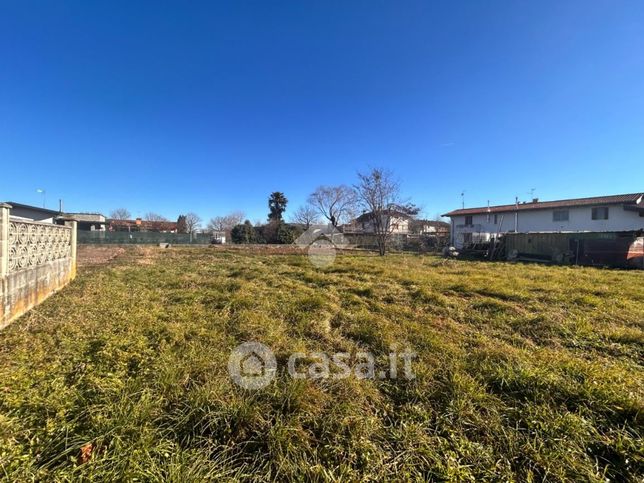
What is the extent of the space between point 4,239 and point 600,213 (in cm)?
3042

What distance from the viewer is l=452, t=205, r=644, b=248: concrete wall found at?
19.8m

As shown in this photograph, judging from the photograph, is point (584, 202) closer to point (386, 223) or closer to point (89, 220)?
point (386, 223)

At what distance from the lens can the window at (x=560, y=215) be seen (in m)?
23.0

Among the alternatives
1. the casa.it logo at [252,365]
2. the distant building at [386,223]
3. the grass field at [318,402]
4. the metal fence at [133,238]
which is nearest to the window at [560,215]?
the distant building at [386,223]

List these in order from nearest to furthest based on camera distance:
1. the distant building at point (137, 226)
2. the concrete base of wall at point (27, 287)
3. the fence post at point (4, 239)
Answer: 1. the fence post at point (4, 239)
2. the concrete base of wall at point (27, 287)
3. the distant building at point (137, 226)

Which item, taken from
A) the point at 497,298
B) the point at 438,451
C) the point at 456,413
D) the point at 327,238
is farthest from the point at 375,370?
the point at 327,238

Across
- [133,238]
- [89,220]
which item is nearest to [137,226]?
[89,220]

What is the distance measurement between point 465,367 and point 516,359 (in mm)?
598

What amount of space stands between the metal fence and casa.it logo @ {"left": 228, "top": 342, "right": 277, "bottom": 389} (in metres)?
33.0

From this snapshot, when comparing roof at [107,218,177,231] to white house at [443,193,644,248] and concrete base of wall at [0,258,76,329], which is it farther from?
concrete base of wall at [0,258,76,329]

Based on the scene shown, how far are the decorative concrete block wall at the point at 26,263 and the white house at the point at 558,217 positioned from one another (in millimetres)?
24393

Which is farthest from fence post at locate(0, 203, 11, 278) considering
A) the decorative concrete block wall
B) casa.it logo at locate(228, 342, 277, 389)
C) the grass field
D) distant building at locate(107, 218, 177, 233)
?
distant building at locate(107, 218, 177, 233)

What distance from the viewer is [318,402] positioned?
211cm

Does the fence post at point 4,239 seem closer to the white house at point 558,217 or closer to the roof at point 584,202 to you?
the white house at point 558,217
